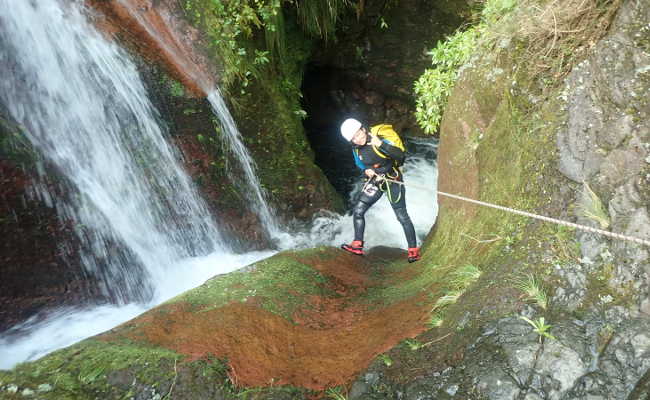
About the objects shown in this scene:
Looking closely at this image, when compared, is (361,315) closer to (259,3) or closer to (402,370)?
(402,370)

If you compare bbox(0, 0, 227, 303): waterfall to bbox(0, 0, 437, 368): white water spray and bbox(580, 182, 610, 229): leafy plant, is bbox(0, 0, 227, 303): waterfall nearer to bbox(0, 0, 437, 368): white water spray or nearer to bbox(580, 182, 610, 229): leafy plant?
bbox(0, 0, 437, 368): white water spray

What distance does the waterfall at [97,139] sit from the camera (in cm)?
506

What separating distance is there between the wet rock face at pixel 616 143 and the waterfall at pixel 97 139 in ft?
16.9

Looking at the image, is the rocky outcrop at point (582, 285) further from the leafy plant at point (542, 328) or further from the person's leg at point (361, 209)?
the person's leg at point (361, 209)

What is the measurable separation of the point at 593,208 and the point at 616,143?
0.52 m

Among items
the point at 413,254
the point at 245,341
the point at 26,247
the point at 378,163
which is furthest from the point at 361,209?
the point at 26,247

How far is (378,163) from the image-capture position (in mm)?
5539

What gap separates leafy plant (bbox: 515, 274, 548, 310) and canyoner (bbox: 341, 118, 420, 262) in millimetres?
2714

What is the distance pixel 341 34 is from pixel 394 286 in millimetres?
6418

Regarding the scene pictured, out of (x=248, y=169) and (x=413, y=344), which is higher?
(x=248, y=169)

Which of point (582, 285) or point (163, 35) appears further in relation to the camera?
point (163, 35)

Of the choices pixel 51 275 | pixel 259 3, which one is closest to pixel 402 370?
pixel 51 275

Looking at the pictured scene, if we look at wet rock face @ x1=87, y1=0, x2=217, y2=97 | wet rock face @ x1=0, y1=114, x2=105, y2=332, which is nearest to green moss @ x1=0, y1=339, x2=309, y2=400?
wet rock face @ x1=0, y1=114, x2=105, y2=332

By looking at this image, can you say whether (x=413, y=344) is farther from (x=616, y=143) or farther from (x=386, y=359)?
(x=616, y=143)
